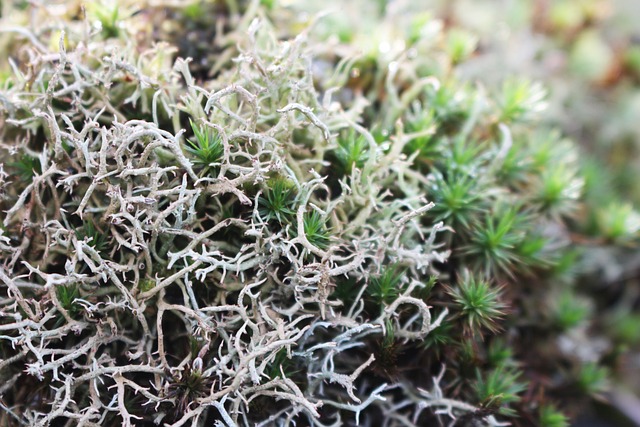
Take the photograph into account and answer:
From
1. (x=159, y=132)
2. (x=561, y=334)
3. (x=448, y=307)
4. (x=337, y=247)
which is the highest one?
(x=159, y=132)

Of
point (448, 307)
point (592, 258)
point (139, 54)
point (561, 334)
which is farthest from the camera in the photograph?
point (592, 258)

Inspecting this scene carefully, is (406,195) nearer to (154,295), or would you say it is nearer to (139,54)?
(154,295)

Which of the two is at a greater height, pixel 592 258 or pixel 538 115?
pixel 538 115

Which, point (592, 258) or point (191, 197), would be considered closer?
point (191, 197)

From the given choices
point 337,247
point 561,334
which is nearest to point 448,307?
point 337,247

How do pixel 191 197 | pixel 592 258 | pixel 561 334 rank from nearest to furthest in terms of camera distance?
pixel 191 197
pixel 561 334
pixel 592 258

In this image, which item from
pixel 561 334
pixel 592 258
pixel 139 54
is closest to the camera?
pixel 139 54

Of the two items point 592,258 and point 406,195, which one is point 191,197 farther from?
point 592,258

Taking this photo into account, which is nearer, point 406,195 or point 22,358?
point 22,358

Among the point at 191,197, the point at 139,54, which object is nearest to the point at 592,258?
the point at 191,197
